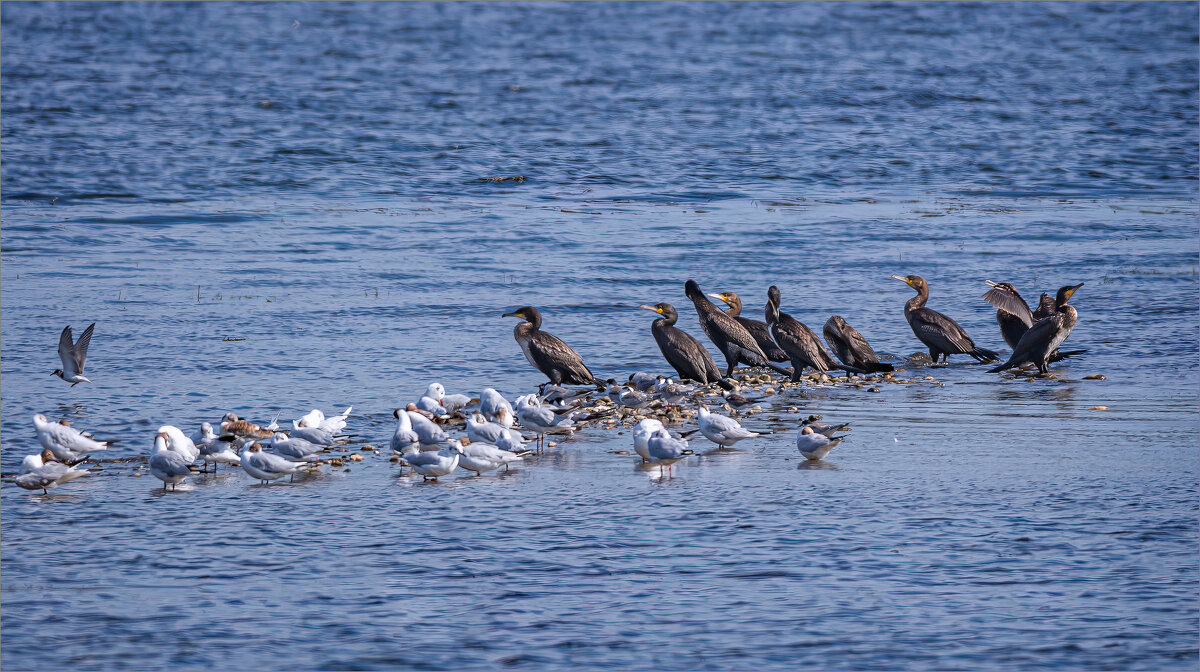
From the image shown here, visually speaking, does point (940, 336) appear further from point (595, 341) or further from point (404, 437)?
point (404, 437)

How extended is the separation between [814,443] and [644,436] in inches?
43.2

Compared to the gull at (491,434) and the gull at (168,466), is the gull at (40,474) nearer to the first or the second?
the gull at (168,466)

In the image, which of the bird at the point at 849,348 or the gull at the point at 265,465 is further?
the bird at the point at 849,348

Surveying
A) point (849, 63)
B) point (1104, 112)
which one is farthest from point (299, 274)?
point (849, 63)

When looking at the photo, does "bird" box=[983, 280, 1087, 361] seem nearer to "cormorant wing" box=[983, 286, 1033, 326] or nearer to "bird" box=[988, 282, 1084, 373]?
"cormorant wing" box=[983, 286, 1033, 326]

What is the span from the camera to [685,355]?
11641 millimetres

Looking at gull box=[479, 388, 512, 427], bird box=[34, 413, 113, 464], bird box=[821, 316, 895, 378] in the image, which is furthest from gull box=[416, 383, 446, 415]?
bird box=[821, 316, 895, 378]

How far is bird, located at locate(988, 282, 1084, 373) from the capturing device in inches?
468

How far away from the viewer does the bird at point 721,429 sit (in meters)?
9.15

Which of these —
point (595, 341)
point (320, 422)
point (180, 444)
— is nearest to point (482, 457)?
point (320, 422)

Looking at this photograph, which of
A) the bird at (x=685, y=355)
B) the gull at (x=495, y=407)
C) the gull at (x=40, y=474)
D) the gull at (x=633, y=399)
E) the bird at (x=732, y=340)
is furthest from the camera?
the bird at (x=732, y=340)

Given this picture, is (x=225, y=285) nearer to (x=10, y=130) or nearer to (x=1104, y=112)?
(x=10, y=130)

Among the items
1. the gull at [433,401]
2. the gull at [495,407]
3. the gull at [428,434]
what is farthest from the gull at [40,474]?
the gull at [495,407]

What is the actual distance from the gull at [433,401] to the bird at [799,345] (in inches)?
125
